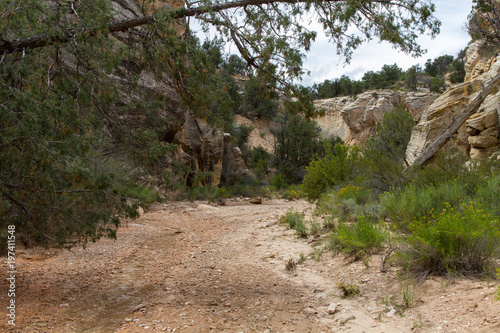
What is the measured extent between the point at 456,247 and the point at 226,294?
2.81 meters

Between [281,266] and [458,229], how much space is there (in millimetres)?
2731

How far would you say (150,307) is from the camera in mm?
4000

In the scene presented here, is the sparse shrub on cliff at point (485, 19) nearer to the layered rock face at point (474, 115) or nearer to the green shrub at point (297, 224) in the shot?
the layered rock face at point (474, 115)

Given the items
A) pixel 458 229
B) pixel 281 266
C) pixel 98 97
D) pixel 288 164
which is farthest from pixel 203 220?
pixel 288 164

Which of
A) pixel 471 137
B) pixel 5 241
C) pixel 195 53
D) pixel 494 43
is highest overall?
pixel 494 43

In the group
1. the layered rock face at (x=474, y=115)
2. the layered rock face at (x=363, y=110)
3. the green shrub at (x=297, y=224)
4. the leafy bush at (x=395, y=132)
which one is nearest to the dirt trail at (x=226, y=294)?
the green shrub at (x=297, y=224)

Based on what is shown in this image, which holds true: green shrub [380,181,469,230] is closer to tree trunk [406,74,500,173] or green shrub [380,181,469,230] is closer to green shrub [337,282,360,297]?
green shrub [337,282,360,297]

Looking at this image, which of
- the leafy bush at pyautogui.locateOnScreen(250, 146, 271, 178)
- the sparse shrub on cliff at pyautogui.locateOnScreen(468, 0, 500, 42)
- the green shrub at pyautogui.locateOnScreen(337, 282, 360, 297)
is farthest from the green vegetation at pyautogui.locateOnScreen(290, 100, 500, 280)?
the leafy bush at pyautogui.locateOnScreen(250, 146, 271, 178)

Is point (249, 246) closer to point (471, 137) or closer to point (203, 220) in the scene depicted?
point (203, 220)

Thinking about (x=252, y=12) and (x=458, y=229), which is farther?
(x=252, y=12)

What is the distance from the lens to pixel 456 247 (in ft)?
13.4

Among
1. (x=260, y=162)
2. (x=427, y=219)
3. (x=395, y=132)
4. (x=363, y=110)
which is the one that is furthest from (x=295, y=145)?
(x=427, y=219)

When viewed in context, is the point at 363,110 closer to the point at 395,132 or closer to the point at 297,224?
the point at 395,132

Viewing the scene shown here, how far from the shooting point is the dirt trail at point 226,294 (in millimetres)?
3396
